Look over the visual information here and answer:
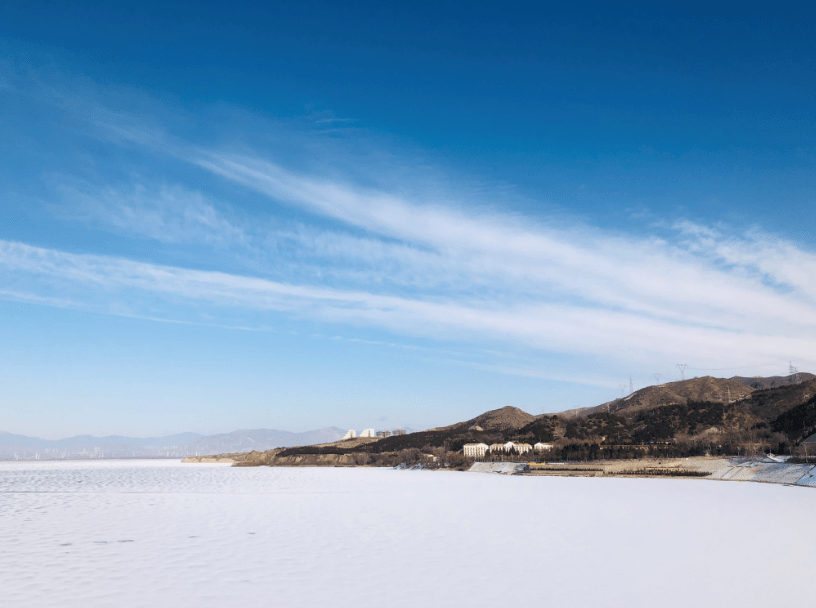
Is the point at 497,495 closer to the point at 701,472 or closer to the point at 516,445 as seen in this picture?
the point at 701,472

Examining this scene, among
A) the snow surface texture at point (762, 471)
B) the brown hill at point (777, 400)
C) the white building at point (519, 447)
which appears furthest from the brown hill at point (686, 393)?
the snow surface texture at point (762, 471)

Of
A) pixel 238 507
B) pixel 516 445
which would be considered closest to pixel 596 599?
pixel 238 507

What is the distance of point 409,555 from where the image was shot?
19453 mm

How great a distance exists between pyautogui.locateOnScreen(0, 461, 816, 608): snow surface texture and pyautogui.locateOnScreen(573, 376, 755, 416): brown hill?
139m

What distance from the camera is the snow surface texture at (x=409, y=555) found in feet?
45.5

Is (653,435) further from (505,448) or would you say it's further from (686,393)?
(686,393)

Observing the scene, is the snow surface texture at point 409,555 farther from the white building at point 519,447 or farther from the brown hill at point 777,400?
the brown hill at point 777,400

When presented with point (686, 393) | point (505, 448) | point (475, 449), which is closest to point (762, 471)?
point (505, 448)

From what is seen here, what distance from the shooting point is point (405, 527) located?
26906mm

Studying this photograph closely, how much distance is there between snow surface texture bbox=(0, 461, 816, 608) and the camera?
45.5ft

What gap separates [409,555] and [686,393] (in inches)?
6844

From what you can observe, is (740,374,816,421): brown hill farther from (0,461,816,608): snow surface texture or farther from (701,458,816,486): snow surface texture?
(0,461,816,608): snow surface texture

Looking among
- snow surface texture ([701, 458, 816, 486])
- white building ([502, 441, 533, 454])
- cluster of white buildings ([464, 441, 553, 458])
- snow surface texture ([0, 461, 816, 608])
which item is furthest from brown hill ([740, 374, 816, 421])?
snow surface texture ([0, 461, 816, 608])

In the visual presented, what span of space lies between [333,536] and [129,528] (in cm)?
897
